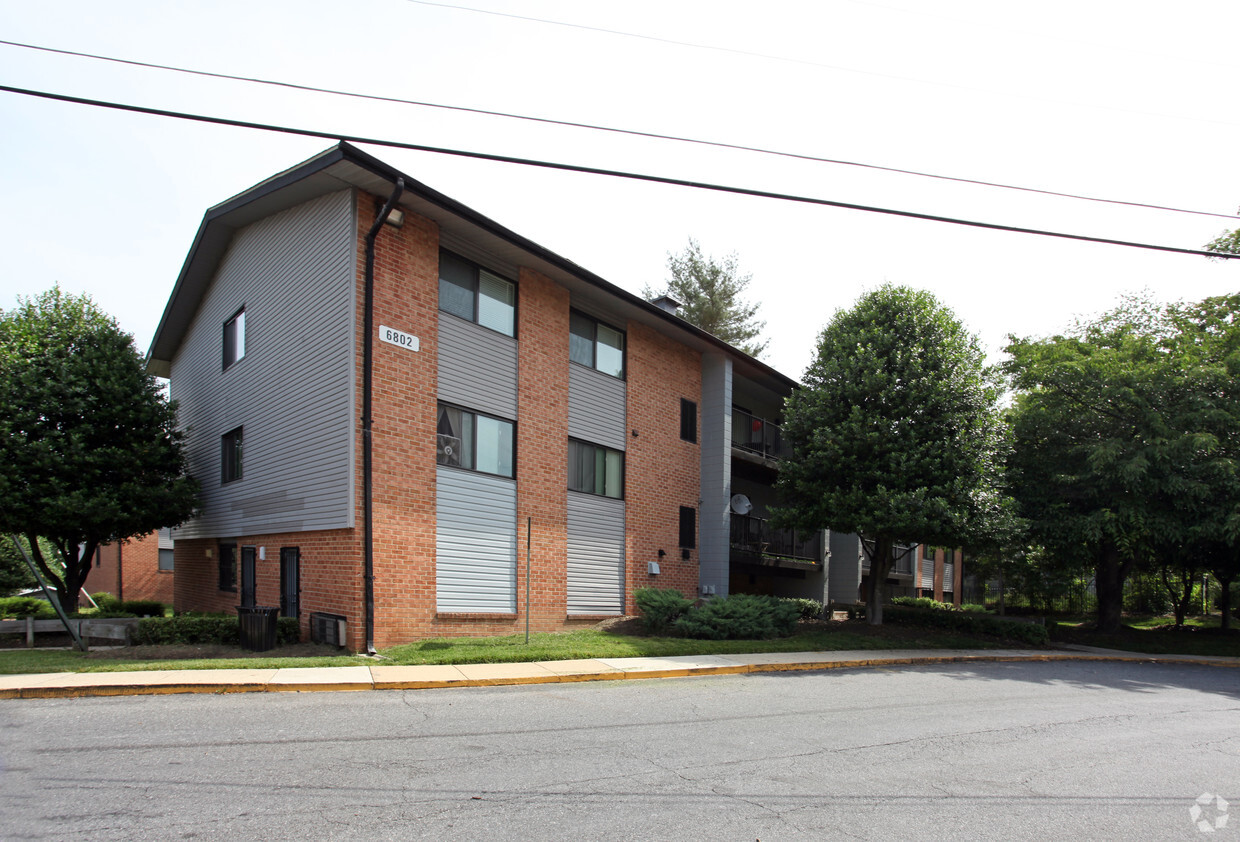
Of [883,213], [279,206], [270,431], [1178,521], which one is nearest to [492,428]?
[270,431]

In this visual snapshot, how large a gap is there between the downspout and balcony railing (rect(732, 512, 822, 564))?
43.3 ft

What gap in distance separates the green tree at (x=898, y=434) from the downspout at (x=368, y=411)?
11.1 metres

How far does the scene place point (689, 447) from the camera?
2286 cm

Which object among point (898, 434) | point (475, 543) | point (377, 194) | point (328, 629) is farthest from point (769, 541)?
point (377, 194)

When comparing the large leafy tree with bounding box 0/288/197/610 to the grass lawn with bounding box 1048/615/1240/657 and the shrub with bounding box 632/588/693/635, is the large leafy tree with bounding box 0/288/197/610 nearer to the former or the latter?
the shrub with bounding box 632/588/693/635

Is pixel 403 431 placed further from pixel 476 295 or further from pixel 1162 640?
pixel 1162 640

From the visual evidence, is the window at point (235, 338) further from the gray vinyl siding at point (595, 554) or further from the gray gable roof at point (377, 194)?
the gray vinyl siding at point (595, 554)

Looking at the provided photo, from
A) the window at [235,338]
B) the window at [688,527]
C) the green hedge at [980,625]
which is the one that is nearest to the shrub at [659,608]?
the window at [688,527]

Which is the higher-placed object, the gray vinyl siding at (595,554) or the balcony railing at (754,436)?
the balcony railing at (754,436)

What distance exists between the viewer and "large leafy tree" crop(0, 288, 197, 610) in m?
17.2

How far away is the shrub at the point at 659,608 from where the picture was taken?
57.0 ft

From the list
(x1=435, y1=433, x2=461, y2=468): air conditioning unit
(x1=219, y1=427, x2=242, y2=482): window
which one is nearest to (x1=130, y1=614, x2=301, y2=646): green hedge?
(x1=435, y1=433, x2=461, y2=468): air conditioning unit

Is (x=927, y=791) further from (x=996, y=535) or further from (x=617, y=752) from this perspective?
(x=996, y=535)

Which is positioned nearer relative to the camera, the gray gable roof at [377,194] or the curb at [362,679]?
the curb at [362,679]
